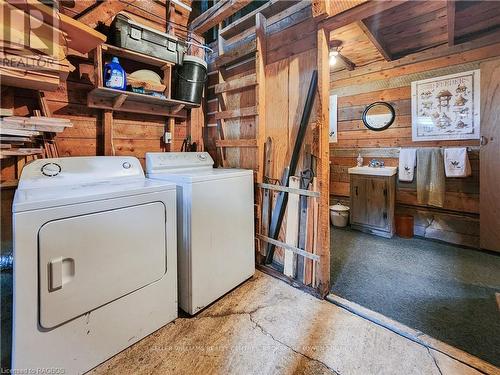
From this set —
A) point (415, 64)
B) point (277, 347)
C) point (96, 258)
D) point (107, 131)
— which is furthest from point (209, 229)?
point (415, 64)

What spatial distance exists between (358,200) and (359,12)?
2389 mm

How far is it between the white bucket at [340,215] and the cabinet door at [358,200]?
11 cm

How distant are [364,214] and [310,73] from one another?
2.21 m

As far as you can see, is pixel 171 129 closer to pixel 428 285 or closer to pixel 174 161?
pixel 174 161

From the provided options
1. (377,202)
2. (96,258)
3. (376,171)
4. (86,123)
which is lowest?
(96,258)

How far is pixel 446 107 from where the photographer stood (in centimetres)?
286

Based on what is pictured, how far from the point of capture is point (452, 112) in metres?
2.83

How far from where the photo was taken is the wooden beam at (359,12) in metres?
1.43

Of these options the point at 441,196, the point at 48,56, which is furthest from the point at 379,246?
the point at 48,56

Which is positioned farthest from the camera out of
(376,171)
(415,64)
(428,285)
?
(376,171)

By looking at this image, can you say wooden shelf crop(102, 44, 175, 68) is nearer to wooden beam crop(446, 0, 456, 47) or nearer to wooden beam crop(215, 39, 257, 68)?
wooden beam crop(215, 39, 257, 68)

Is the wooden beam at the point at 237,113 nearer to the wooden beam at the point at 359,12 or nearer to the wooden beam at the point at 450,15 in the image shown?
the wooden beam at the point at 359,12

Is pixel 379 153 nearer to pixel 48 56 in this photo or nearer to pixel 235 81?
pixel 235 81

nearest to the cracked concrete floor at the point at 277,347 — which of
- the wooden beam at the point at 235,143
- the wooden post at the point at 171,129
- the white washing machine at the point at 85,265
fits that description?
the white washing machine at the point at 85,265
